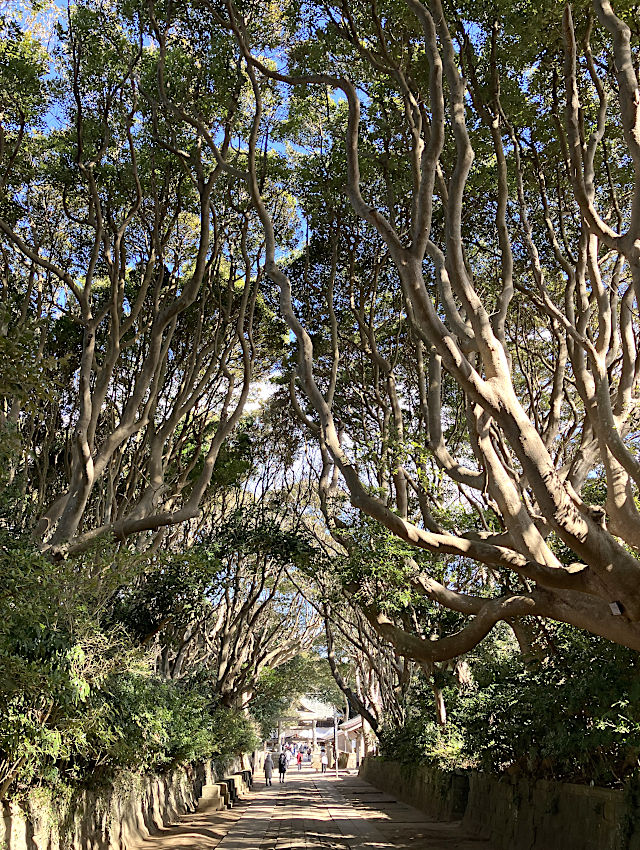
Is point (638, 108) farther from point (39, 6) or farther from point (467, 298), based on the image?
point (39, 6)

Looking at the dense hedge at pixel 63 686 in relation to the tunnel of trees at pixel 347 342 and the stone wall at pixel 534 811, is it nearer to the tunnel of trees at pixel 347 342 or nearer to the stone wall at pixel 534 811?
the tunnel of trees at pixel 347 342

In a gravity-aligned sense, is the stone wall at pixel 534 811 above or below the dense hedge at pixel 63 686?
below

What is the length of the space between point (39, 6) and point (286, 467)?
11.6 meters

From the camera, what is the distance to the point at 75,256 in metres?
13.2

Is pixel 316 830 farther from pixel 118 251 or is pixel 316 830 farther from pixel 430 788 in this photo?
pixel 118 251

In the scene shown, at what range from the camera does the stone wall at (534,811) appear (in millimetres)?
6262

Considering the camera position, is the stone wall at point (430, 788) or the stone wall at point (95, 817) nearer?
the stone wall at point (95, 817)

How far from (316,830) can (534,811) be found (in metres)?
4.78

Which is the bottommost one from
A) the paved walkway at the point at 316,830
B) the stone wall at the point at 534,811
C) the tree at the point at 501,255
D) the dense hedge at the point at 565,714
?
the paved walkway at the point at 316,830

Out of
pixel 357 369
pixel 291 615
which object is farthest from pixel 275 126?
pixel 291 615

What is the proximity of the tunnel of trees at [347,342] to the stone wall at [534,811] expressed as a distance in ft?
1.07

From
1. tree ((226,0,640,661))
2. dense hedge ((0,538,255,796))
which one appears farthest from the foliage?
tree ((226,0,640,661))

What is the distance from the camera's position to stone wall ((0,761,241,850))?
644 cm

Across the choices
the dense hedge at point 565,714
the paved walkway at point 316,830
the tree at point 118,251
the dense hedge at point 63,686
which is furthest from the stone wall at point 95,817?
the dense hedge at point 565,714
